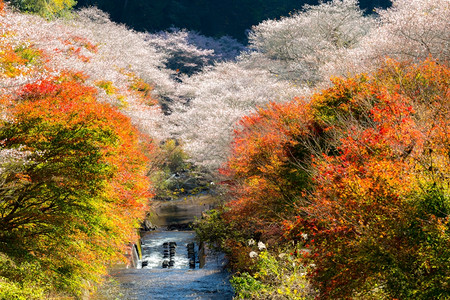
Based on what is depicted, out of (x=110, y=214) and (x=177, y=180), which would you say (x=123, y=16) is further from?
(x=110, y=214)

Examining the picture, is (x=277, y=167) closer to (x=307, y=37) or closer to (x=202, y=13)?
(x=307, y=37)

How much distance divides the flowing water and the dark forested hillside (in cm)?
3508

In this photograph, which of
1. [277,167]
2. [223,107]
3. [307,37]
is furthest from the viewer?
[307,37]

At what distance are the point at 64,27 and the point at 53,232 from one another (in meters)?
22.7

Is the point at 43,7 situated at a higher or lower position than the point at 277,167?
higher

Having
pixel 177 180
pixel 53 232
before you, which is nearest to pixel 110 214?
pixel 53 232

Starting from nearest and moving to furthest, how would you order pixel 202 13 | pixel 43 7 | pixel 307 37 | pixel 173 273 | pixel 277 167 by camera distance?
pixel 277 167
pixel 173 273
pixel 43 7
pixel 307 37
pixel 202 13

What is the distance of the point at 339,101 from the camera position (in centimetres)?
1280

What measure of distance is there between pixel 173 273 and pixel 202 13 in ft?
161

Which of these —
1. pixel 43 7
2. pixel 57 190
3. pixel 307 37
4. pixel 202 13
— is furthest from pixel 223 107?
pixel 202 13

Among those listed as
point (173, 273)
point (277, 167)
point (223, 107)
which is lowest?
point (173, 273)

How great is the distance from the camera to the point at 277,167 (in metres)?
12.6

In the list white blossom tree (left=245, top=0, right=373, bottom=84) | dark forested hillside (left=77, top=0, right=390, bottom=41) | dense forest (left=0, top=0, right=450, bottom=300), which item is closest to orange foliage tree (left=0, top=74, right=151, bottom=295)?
dense forest (left=0, top=0, right=450, bottom=300)

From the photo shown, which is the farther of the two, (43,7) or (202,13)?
(202,13)
